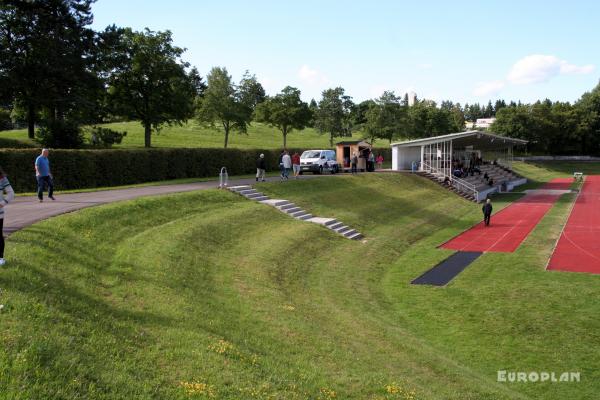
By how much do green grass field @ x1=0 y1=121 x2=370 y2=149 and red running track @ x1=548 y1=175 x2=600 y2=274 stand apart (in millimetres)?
34721

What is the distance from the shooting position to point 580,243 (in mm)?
23906

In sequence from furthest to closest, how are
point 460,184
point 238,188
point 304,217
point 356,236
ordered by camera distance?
1. point 460,184
2. point 238,188
3. point 304,217
4. point 356,236

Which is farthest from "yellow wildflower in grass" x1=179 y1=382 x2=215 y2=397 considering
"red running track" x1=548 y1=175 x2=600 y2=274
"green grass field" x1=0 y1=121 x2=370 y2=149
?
"green grass field" x1=0 y1=121 x2=370 y2=149

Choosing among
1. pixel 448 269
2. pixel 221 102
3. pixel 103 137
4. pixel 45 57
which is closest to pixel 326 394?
pixel 448 269

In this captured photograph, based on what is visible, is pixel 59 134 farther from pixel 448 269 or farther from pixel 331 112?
pixel 331 112

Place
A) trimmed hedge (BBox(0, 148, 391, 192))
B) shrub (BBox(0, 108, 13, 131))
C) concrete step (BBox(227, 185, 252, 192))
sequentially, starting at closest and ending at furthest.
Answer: trimmed hedge (BBox(0, 148, 391, 192))
concrete step (BBox(227, 185, 252, 192))
shrub (BBox(0, 108, 13, 131))

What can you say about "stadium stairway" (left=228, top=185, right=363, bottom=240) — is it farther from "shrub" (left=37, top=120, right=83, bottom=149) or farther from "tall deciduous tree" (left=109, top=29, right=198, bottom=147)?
"tall deciduous tree" (left=109, top=29, right=198, bottom=147)

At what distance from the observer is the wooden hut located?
43775mm

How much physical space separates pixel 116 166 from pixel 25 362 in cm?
2376

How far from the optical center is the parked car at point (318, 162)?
39.1 metres

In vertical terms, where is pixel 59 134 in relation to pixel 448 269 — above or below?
above

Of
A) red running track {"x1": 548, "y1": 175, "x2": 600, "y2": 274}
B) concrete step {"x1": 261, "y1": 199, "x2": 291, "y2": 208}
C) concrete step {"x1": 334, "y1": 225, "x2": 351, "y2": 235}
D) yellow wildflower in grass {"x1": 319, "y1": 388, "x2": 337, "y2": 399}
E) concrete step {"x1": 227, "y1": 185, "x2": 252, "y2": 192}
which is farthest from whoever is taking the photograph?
concrete step {"x1": 227, "y1": 185, "x2": 252, "y2": 192}

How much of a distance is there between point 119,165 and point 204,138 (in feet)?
125

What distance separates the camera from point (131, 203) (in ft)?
62.4
